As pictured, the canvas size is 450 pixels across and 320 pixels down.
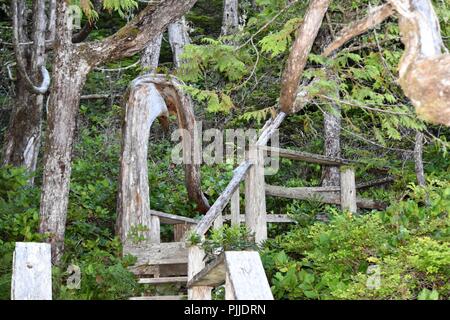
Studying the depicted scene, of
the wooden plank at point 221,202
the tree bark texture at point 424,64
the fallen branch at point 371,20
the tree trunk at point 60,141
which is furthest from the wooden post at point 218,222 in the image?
the tree bark texture at point 424,64

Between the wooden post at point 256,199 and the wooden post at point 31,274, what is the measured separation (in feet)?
15.5

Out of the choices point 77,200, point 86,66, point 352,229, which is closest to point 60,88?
point 86,66

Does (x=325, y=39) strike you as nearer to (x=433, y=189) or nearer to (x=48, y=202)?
(x=433, y=189)

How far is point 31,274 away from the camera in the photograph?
3.89 m

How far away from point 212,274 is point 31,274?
1045 mm

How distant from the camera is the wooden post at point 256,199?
28.3 ft

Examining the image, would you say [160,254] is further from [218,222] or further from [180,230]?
[180,230]

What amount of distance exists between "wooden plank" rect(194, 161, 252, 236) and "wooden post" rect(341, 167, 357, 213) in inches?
62.0

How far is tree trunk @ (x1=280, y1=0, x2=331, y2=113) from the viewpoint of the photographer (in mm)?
6871

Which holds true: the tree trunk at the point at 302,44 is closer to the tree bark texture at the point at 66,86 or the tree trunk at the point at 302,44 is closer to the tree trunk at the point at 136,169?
the tree bark texture at the point at 66,86

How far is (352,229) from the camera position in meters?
6.68

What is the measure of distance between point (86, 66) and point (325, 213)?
3552 millimetres

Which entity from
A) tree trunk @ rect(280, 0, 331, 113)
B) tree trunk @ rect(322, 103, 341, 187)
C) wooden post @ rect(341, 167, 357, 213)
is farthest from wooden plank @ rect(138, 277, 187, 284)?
tree trunk @ rect(322, 103, 341, 187)

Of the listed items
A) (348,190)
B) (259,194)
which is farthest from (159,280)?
(348,190)
